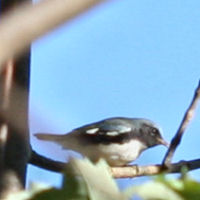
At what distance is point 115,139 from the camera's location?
5.25 meters

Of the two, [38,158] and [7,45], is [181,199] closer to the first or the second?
[7,45]

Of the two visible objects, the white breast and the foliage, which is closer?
the foliage

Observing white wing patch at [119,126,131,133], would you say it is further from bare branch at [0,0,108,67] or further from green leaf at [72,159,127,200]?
bare branch at [0,0,108,67]

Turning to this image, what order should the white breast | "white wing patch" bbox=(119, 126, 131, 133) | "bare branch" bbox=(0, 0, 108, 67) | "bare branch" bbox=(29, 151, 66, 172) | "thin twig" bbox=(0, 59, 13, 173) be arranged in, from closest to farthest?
"bare branch" bbox=(0, 0, 108, 67) < "thin twig" bbox=(0, 59, 13, 173) < "bare branch" bbox=(29, 151, 66, 172) < the white breast < "white wing patch" bbox=(119, 126, 131, 133)

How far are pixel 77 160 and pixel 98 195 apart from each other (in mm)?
72

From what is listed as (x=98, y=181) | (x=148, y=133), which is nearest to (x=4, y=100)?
→ (x=98, y=181)

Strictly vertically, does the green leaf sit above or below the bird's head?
above

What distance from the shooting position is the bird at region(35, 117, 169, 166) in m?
4.86

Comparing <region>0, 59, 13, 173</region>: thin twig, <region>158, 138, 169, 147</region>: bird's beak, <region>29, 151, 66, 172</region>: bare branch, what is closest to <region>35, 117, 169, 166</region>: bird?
<region>158, 138, 169, 147</region>: bird's beak

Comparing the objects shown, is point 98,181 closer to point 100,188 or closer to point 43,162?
point 100,188

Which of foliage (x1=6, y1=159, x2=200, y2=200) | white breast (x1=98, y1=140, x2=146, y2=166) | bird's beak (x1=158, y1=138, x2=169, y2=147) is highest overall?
foliage (x1=6, y1=159, x2=200, y2=200)

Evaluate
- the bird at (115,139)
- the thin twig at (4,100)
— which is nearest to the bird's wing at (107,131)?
the bird at (115,139)

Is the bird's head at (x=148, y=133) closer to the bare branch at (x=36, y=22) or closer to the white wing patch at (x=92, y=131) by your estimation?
the white wing patch at (x=92, y=131)

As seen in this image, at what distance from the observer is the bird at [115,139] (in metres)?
4.86
